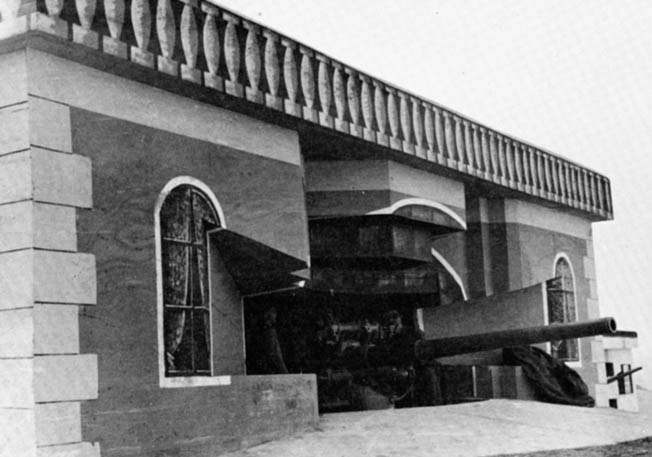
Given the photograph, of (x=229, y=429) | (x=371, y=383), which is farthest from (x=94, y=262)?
(x=371, y=383)

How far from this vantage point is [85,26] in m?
6.98

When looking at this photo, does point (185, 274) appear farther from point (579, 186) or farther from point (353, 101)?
point (579, 186)

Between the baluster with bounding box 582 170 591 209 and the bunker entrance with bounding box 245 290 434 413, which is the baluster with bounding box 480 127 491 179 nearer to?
the bunker entrance with bounding box 245 290 434 413

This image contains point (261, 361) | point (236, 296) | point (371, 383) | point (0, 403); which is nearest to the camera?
point (0, 403)

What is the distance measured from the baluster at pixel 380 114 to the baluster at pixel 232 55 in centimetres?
264

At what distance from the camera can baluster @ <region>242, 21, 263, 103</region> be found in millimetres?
8805

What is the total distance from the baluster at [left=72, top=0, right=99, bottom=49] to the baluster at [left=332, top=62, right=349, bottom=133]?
3645 mm

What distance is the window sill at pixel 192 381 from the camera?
7.59 m

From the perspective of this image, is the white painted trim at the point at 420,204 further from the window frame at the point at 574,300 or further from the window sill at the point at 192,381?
the window sill at the point at 192,381

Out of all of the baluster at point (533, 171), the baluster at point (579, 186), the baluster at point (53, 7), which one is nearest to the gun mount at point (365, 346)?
the baluster at point (533, 171)

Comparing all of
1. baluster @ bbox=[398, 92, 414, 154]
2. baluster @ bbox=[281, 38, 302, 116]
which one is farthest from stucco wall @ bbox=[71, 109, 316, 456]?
baluster @ bbox=[398, 92, 414, 154]

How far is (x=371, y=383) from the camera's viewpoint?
1198 cm

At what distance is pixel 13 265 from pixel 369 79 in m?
5.44

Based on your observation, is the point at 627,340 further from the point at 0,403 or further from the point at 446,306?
the point at 0,403
